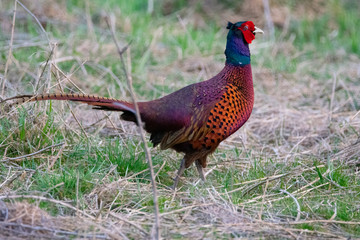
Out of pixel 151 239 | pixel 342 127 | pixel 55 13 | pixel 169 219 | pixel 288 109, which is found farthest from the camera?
pixel 55 13


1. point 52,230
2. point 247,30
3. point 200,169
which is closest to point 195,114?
point 200,169

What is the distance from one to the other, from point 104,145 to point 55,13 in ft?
13.2

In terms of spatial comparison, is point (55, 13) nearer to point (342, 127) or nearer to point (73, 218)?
point (342, 127)

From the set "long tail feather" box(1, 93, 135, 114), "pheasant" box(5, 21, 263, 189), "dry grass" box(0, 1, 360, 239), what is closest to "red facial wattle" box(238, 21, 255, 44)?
"pheasant" box(5, 21, 263, 189)

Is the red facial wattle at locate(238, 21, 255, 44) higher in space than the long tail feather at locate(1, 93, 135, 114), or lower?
higher

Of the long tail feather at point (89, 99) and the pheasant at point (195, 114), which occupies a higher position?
the long tail feather at point (89, 99)

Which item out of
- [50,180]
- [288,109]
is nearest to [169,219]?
[50,180]

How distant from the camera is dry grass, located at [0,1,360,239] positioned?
298 centimetres

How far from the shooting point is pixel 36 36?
21.6 feet

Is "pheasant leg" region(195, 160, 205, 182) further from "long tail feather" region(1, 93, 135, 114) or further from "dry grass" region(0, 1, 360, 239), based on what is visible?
"long tail feather" region(1, 93, 135, 114)

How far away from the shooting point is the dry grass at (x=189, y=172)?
9.77 feet

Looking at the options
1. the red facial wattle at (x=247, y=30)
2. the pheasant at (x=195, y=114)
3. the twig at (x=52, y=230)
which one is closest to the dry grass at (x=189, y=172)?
the twig at (x=52, y=230)

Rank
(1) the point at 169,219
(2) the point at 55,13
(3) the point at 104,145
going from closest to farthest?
(1) the point at 169,219
(3) the point at 104,145
(2) the point at 55,13

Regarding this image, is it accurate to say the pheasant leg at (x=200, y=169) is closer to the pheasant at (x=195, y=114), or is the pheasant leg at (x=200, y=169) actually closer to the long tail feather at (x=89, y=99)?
→ the pheasant at (x=195, y=114)
